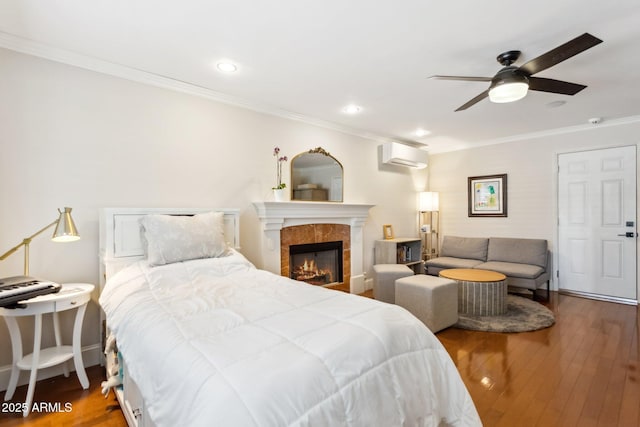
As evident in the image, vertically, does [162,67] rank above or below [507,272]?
above

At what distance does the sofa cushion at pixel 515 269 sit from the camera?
4.06m

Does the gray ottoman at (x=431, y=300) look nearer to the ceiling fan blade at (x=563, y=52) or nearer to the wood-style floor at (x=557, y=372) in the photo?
the wood-style floor at (x=557, y=372)

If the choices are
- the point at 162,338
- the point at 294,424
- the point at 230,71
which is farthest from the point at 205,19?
the point at 294,424

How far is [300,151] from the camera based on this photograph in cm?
396

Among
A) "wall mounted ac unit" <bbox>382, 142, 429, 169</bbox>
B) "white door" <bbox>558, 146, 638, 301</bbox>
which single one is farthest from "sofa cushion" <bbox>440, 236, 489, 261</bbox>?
"wall mounted ac unit" <bbox>382, 142, 429, 169</bbox>

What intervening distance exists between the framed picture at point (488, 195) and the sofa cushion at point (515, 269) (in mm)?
1005

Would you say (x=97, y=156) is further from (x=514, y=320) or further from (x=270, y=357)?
(x=514, y=320)

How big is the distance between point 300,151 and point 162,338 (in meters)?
3.00

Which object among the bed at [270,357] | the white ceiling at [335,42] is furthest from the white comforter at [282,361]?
the white ceiling at [335,42]

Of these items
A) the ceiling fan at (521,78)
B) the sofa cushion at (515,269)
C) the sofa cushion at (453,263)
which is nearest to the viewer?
the ceiling fan at (521,78)

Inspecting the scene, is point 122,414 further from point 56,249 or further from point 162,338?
point 56,249

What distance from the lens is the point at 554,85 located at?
2410mm

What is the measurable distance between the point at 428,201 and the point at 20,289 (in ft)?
17.5

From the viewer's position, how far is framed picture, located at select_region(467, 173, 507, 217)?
16.8 ft
